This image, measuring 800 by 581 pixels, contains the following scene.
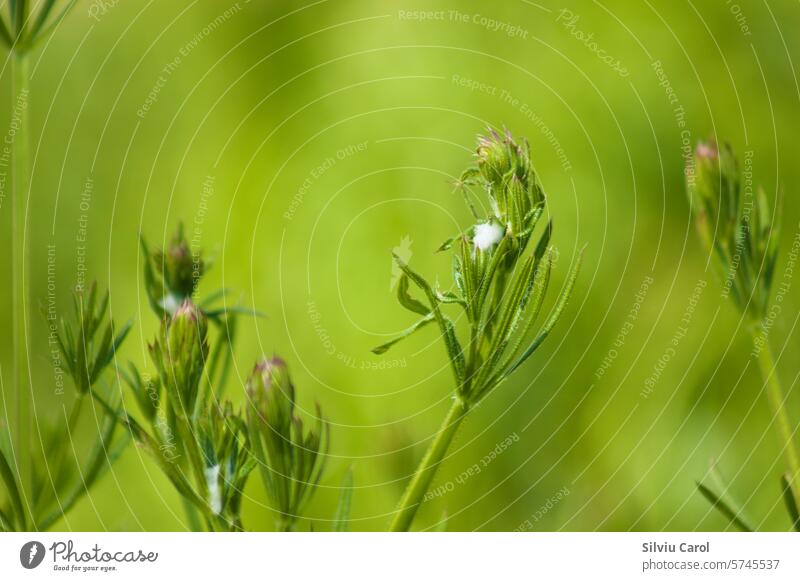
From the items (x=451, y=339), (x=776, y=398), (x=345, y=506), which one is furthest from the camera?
(x=776, y=398)

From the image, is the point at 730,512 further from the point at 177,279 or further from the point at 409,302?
the point at 177,279

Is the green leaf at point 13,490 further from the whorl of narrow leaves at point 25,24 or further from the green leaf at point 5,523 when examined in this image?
the whorl of narrow leaves at point 25,24


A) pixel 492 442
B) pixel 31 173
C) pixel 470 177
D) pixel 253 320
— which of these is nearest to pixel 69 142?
pixel 31 173

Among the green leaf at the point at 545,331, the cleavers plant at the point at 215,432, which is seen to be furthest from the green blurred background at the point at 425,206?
the green leaf at the point at 545,331

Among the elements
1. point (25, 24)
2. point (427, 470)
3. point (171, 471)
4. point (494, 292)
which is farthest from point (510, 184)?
point (25, 24)
